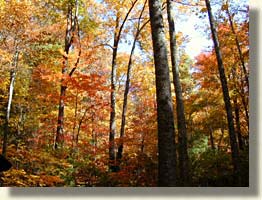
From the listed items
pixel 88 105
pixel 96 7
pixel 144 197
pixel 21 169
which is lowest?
pixel 144 197

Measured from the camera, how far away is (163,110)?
2645mm

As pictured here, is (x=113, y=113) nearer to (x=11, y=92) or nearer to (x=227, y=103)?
(x=11, y=92)

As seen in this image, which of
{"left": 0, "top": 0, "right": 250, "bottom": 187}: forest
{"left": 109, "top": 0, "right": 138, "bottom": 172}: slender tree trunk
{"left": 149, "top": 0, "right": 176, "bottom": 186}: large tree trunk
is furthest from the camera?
{"left": 109, "top": 0, "right": 138, "bottom": 172}: slender tree trunk

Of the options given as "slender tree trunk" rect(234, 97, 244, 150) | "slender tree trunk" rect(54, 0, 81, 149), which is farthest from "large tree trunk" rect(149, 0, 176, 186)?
"slender tree trunk" rect(54, 0, 81, 149)

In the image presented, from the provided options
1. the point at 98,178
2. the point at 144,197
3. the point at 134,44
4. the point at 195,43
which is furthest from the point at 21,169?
the point at 195,43

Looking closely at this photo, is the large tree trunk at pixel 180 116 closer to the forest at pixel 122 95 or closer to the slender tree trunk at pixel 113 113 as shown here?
the forest at pixel 122 95

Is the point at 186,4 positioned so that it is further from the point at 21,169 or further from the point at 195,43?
the point at 21,169

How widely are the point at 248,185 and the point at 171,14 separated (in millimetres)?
2111

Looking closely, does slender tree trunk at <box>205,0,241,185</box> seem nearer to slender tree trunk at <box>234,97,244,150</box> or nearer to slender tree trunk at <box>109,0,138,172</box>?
slender tree trunk at <box>234,97,244,150</box>

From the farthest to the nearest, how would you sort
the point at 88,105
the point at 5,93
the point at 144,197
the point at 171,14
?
the point at 171,14
the point at 88,105
the point at 5,93
the point at 144,197

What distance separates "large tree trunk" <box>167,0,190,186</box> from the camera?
9.34 ft

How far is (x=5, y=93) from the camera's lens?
122 inches

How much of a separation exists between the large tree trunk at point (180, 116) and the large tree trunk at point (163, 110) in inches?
8.5

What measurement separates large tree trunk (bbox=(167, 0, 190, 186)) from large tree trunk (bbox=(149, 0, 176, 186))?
8.5 inches
